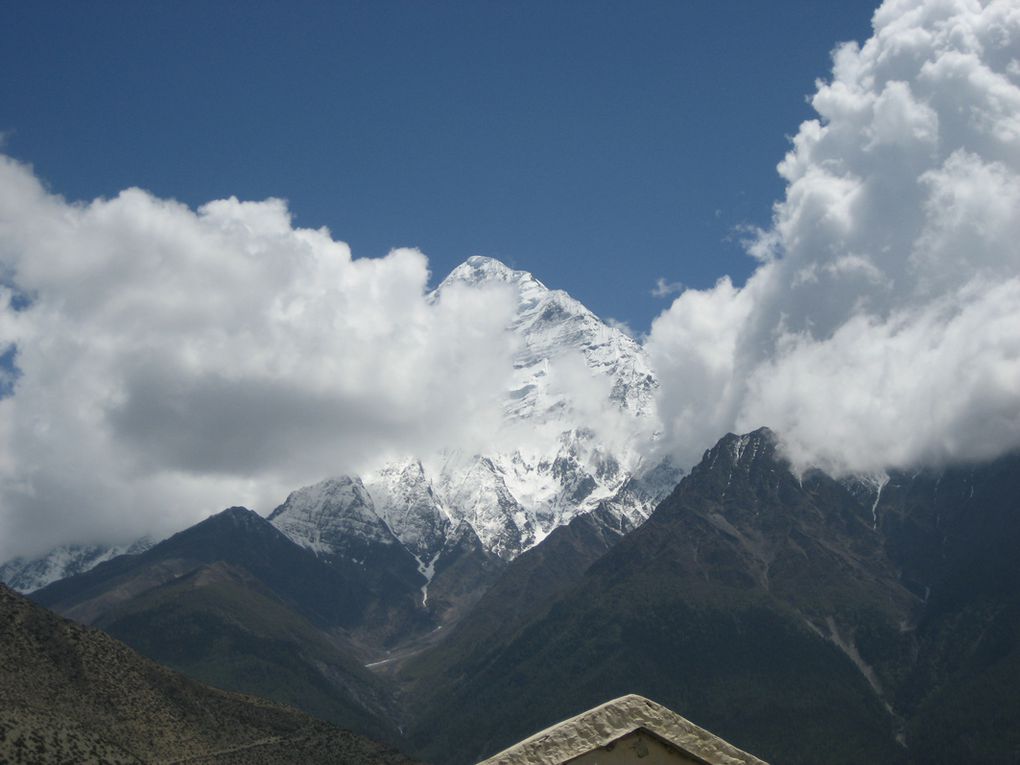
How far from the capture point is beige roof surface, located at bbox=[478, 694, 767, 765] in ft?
29.9

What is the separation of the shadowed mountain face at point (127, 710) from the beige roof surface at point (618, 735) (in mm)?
119960

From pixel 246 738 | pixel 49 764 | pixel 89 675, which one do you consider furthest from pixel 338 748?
pixel 49 764

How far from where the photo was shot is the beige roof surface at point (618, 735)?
9117 millimetres

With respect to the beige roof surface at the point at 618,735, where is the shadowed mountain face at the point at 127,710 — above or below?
above

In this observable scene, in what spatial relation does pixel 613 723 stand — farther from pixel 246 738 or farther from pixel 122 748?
pixel 246 738

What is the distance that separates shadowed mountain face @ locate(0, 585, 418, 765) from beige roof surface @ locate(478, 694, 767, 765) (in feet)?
394

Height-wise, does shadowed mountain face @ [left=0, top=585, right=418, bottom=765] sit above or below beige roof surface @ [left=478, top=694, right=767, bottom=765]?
above

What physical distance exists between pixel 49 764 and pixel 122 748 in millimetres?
21060

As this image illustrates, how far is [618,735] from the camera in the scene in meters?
9.27

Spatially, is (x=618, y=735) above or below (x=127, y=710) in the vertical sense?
below

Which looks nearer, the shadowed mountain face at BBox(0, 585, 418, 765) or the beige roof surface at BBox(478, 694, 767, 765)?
the beige roof surface at BBox(478, 694, 767, 765)

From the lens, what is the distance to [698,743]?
941 cm

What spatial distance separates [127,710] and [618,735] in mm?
151148

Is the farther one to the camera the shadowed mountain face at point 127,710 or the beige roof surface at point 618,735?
the shadowed mountain face at point 127,710
